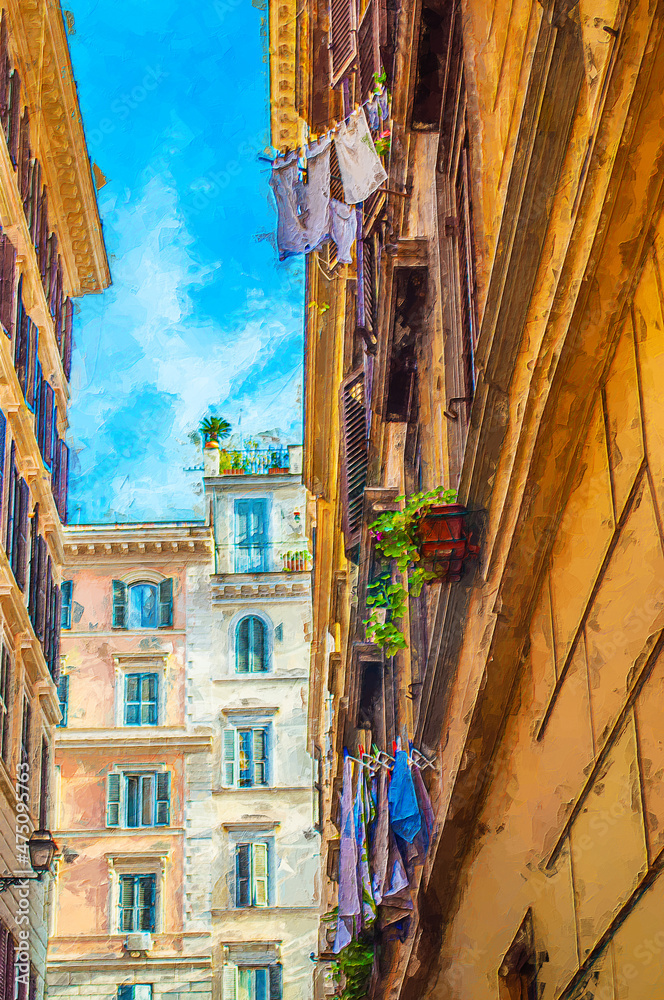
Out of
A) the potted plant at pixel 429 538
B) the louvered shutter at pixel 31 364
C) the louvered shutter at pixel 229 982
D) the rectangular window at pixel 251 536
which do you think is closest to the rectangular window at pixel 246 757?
the louvered shutter at pixel 229 982

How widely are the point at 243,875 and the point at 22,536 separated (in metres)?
14.0

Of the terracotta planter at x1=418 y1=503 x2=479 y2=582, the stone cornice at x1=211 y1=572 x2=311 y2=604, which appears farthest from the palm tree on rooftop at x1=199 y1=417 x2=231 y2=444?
the terracotta planter at x1=418 y1=503 x2=479 y2=582

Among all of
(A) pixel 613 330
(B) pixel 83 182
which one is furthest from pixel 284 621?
(A) pixel 613 330

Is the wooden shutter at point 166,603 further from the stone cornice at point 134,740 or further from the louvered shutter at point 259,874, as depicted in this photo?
the louvered shutter at point 259,874

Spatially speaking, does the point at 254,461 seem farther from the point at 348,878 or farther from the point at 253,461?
the point at 348,878

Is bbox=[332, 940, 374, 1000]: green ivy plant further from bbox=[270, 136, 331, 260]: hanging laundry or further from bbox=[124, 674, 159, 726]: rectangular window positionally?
bbox=[124, 674, 159, 726]: rectangular window

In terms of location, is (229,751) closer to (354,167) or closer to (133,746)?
(133,746)

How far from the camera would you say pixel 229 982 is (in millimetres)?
25188

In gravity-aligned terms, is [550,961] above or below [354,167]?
below

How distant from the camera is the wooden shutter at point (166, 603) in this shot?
94.8 ft

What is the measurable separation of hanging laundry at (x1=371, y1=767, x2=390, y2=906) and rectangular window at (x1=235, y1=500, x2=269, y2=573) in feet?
64.8

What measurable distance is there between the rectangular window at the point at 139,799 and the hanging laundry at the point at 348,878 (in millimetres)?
14478

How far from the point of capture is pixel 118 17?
21.9 metres

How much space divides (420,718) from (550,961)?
3028mm
